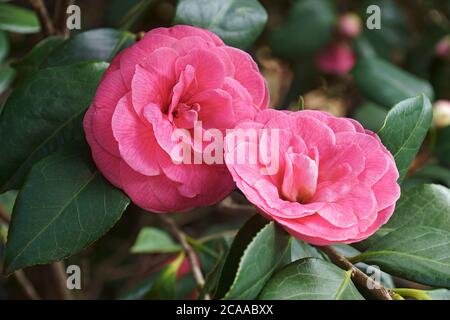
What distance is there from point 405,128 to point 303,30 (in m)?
1.11

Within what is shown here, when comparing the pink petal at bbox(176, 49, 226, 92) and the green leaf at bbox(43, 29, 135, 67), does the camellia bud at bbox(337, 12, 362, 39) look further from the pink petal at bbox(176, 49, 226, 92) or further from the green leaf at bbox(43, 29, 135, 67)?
the pink petal at bbox(176, 49, 226, 92)

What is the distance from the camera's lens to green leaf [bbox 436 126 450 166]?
1.15 meters

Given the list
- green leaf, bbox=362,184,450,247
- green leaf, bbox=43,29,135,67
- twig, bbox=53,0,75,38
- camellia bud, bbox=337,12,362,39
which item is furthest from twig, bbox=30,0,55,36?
camellia bud, bbox=337,12,362,39

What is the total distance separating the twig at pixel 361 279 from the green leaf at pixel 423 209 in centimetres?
9

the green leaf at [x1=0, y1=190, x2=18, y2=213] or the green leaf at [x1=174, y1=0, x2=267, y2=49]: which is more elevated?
the green leaf at [x1=174, y1=0, x2=267, y2=49]

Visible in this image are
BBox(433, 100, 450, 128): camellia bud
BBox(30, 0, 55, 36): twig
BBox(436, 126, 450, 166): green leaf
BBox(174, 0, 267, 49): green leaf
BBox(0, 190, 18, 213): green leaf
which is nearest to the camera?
BBox(174, 0, 267, 49): green leaf

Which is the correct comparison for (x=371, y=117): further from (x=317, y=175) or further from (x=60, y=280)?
(x=317, y=175)

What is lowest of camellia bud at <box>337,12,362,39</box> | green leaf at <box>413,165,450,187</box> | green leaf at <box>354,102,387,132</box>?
green leaf at <box>413,165,450,187</box>

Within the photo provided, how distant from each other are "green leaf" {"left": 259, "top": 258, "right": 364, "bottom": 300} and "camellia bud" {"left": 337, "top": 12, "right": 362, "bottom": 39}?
1327 mm

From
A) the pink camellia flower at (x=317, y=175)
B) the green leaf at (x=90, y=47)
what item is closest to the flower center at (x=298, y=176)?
the pink camellia flower at (x=317, y=175)

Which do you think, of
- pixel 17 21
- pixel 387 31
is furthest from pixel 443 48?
pixel 17 21

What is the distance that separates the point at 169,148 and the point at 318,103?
1.90 metres

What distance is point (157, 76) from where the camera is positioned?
617mm
